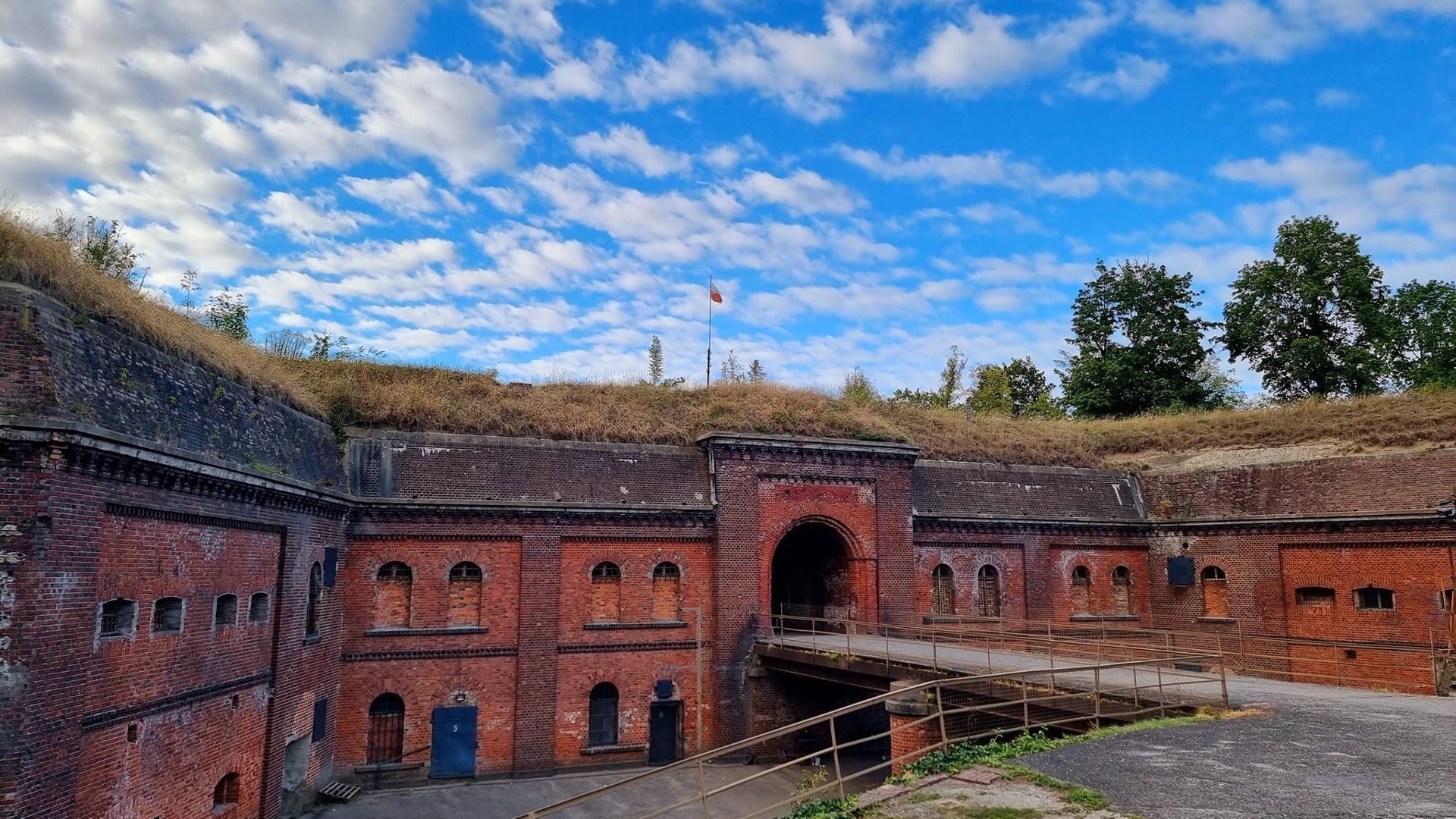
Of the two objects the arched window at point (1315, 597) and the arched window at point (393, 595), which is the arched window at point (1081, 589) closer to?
the arched window at point (1315, 597)

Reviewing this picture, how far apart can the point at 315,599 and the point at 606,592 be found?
6.56 metres

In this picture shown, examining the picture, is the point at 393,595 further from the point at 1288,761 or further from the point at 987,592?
the point at 1288,761

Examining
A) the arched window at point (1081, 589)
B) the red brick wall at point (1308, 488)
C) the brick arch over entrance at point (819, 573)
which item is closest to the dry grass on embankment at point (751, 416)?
the red brick wall at point (1308, 488)

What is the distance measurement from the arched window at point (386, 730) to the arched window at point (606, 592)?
4.77m

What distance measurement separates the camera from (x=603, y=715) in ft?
69.4

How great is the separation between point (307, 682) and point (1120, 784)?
A: 49.4 feet

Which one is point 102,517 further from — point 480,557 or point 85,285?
point 480,557

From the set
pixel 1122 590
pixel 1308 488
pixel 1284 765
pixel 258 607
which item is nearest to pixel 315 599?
pixel 258 607

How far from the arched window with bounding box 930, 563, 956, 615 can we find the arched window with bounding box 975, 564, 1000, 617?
28.5 inches

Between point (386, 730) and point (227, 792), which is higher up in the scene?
point (227, 792)

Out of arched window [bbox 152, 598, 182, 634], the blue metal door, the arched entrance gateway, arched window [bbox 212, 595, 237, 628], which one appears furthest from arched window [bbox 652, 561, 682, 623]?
arched window [bbox 152, 598, 182, 634]

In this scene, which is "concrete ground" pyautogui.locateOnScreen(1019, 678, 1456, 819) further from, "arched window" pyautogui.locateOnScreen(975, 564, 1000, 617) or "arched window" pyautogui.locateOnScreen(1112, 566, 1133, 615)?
"arched window" pyautogui.locateOnScreen(1112, 566, 1133, 615)

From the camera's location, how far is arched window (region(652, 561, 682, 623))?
21906 mm

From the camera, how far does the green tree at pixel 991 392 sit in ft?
167
